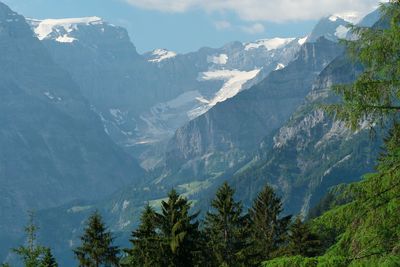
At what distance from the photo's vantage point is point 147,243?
142 feet

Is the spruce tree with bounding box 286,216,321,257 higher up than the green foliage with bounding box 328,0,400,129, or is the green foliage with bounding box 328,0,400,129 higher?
the green foliage with bounding box 328,0,400,129

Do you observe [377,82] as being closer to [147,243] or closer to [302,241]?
[147,243]

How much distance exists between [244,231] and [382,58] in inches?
1588

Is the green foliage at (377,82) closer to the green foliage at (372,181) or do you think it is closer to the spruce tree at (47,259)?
the green foliage at (372,181)

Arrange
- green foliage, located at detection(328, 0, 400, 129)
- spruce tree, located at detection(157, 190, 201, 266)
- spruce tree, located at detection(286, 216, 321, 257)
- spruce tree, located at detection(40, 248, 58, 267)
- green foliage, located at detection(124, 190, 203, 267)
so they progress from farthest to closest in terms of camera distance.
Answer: spruce tree, located at detection(286, 216, 321, 257)
green foliage, located at detection(124, 190, 203, 267)
spruce tree, located at detection(157, 190, 201, 266)
spruce tree, located at detection(40, 248, 58, 267)
green foliage, located at detection(328, 0, 400, 129)

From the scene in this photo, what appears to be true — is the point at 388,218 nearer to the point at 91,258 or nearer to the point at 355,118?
the point at 355,118

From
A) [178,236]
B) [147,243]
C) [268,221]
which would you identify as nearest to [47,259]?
[147,243]

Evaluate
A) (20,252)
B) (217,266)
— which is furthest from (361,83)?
(217,266)

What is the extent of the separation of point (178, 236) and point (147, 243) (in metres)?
4.04

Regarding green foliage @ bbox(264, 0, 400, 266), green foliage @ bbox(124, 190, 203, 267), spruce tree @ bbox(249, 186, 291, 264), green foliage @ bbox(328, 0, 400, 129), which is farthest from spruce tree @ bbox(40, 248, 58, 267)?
green foliage @ bbox(328, 0, 400, 129)

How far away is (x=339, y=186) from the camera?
1485cm

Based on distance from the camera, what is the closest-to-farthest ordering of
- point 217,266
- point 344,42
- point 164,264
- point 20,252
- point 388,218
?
point 388,218, point 344,42, point 20,252, point 164,264, point 217,266

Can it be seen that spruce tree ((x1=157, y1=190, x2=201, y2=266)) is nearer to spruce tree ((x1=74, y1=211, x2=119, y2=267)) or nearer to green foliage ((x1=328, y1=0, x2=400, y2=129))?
spruce tree ((x1=74, y1=211, x2=119, y2=267))

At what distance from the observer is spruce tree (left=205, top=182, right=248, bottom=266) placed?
51400mm
